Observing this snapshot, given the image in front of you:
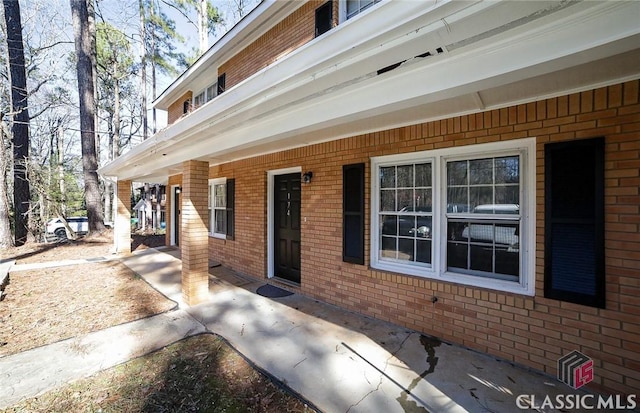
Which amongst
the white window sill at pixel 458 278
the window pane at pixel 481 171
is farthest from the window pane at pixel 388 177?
the white window sill at pixel 458 278

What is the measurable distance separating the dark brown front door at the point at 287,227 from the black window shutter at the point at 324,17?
283cm

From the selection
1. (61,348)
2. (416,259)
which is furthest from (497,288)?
(61,348)

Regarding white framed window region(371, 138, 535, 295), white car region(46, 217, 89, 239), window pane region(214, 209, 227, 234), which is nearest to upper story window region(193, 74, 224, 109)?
window pane region(214, 209, 227, 234)

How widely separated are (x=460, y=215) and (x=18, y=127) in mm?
15499

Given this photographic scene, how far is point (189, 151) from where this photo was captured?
14.6 feet

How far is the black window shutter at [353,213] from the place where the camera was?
3.90 m

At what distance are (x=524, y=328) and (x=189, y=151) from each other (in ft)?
16.6

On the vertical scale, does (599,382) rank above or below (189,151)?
below

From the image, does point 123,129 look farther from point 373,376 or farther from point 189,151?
point 373,376

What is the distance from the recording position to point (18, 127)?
10328 millimetres

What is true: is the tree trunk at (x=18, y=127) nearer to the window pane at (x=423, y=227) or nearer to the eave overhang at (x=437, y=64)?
the eave overhang at (x=437, y=64)

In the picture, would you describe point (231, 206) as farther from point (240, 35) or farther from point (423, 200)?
point (423, 200)

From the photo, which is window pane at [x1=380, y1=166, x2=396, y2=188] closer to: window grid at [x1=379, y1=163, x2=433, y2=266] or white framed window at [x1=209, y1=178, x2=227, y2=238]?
window grid at [x1=379, y1=163, x2=433, y2=266]

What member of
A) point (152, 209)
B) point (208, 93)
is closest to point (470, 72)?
point (208, 93)
